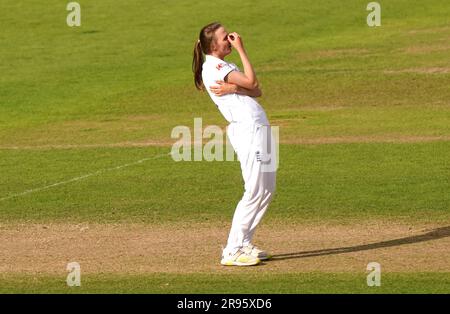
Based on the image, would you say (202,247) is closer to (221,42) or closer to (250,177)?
(250,177)

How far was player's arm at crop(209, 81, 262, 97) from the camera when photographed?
13.6 metres

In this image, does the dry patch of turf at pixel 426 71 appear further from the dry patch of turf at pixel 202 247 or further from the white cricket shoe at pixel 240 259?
the white cricket shoe at pixel 240 259

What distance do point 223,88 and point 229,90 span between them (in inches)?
2.9

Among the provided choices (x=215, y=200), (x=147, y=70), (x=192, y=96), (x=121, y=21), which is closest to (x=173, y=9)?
A: (x=121, y=21)

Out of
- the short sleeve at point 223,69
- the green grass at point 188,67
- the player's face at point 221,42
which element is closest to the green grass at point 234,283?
the short sleeve at point 223,69

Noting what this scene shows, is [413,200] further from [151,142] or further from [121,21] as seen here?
[121,21]

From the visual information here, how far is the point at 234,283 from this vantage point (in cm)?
1306

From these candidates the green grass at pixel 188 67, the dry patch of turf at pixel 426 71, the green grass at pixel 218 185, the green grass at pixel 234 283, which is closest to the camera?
the green grass at pixel 234 283

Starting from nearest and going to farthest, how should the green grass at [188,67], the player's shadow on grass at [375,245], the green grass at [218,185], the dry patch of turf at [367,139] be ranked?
the player's shadow on grass at [375,245] < the green grass at [218,185] < the dry patch of turf at [367,139] < the green grass at [188,67]

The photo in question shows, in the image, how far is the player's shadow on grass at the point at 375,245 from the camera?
14.5m

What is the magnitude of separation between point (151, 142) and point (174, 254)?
11.0 m

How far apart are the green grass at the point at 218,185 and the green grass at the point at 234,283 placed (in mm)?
3515
